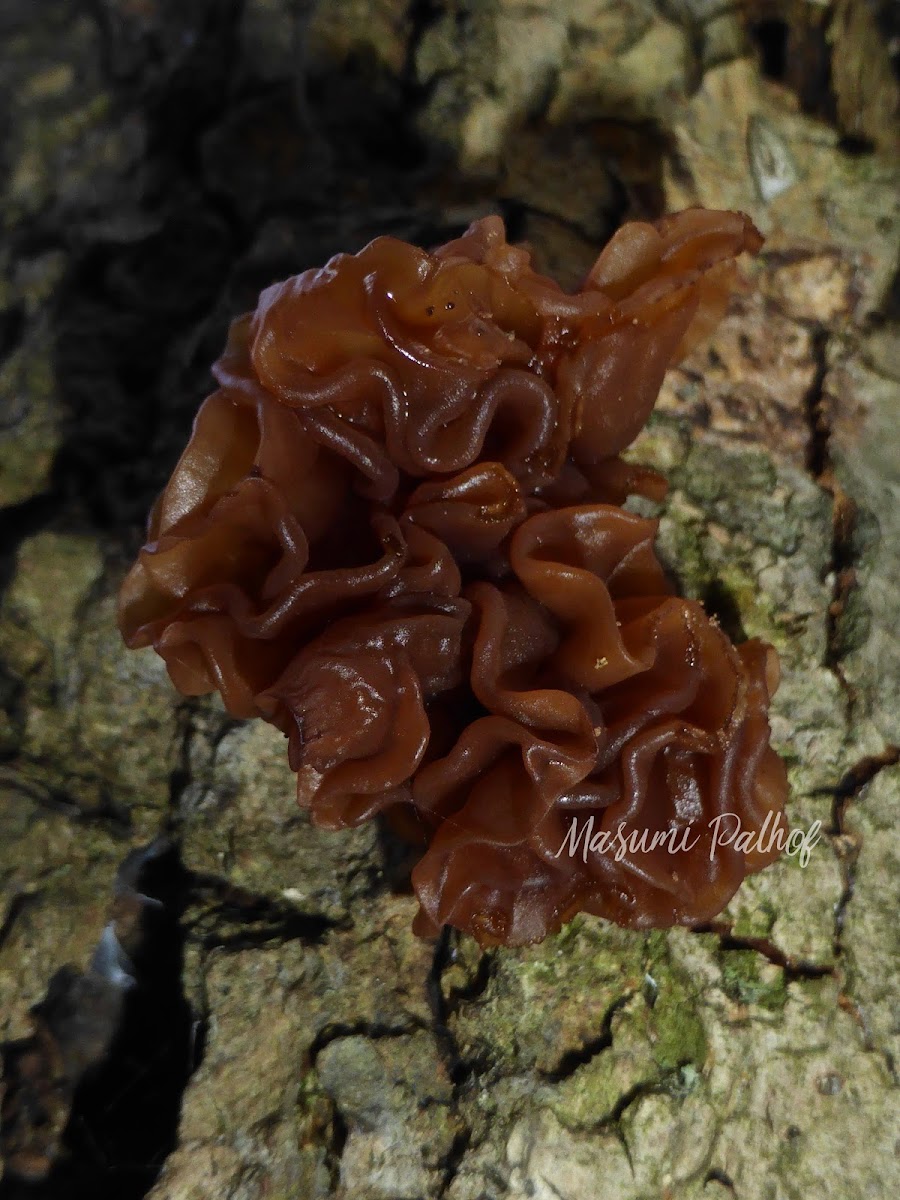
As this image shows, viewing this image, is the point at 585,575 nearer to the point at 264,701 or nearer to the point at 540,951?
the point at 264,701

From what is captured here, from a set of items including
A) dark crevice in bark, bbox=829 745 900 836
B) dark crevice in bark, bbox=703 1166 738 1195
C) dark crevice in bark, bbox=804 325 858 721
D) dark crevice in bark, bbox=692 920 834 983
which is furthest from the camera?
dark crevice in bark, bbox=804 325 858 721

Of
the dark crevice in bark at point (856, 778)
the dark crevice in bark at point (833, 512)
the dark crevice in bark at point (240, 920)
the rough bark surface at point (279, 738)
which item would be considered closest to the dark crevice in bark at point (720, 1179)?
the rough bark surface at point (279, 738)

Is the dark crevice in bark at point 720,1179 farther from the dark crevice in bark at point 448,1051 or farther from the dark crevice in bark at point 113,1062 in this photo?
the dark crevice in bark at point 113,1062

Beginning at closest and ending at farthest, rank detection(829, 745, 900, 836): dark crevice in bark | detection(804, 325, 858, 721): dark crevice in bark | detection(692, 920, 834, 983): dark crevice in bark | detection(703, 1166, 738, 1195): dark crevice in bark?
detection(703, 1166, 738, 1195): dark crevice in bark → detection(692, 920, 834, 983): dark crevice in bark → detection(829, 745, 900, 836): dark crevice in bark → detection(804, 325, 858, 721): dark crevice in bark

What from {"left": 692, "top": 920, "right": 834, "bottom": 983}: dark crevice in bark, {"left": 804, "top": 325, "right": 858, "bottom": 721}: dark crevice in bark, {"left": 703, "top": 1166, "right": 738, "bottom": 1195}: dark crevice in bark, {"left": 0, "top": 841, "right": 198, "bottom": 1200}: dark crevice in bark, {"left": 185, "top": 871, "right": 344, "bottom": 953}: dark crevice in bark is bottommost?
{"left": 703, "top": 1166, "right": 738, "bottom": 1195}: dark crevice in bark

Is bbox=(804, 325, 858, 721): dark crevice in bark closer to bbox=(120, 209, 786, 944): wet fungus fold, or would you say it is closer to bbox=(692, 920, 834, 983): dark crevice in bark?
bbox=(120, 209, 786, 944): wet fungus fold

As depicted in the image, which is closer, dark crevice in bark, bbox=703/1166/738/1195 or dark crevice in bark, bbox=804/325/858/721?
dark crevice in bark, bbox=703/1166/738/1195

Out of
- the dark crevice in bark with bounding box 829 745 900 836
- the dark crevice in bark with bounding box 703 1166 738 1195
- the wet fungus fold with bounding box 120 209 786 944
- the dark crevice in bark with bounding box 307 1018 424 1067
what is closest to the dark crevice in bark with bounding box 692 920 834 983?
the wet fungus fold with bounding box 120 209 786 944
